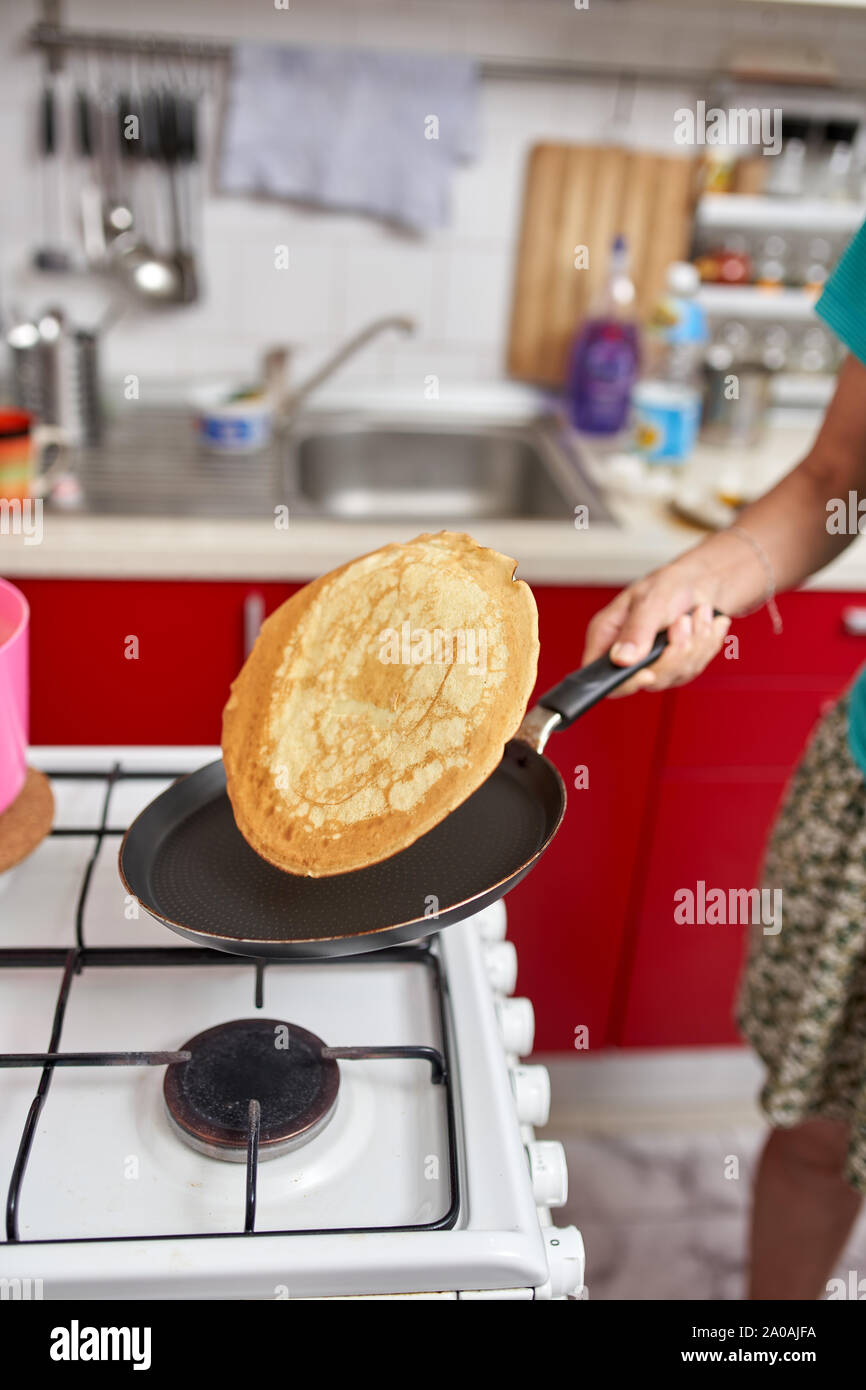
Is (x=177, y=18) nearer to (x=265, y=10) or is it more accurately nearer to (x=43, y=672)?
(x=265, y=10)

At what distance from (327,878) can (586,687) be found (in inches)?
9.2

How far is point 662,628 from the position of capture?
869 millimetres

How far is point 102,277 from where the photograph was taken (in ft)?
5.72

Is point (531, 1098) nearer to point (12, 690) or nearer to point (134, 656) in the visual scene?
point (12, 690)

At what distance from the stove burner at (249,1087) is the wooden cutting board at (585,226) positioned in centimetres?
145

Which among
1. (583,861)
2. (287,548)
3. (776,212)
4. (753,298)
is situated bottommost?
(583,861)

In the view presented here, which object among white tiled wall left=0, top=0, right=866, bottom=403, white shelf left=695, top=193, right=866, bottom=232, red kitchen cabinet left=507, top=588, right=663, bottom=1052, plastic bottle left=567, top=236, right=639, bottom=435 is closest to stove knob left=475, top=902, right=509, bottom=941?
red kitchen cabinet left=507, top=588, right=663, bottom=1052

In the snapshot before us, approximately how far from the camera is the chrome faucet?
5.48ft

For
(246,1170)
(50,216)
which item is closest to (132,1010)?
(246,1170)

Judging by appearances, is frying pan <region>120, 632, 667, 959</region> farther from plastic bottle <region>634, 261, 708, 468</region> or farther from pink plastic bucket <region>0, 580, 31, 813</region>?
plastic bottle <region>634, 261, 708, 468</region>

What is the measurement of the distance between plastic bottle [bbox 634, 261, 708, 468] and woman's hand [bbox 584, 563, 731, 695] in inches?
31.6

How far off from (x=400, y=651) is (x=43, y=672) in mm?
858

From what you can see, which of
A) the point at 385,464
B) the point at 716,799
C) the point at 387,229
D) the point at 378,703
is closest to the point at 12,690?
the point at 378,703

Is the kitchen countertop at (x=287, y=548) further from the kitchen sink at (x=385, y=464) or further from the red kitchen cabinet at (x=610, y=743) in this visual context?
the kitchen sink at (x=385, y=464)
